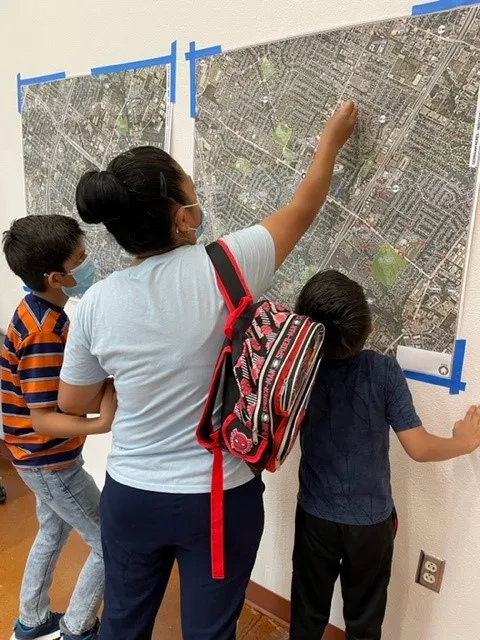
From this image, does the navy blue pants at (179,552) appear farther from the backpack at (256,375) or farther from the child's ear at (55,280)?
the child's ear at (55,280)

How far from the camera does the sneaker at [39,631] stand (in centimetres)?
156

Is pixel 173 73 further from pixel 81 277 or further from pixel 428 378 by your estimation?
pixel 428 378

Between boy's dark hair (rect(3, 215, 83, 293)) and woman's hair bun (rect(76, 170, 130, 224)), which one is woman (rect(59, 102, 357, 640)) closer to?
woman's hair bun (rect(76, 170, 130, 224))

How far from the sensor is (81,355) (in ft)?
3.28

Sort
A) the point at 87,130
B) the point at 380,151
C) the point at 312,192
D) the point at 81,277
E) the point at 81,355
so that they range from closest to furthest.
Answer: the point at 81,355 < the point at 312,192 < the point at 380,151 < the point at 81,277 < the point at 87,130

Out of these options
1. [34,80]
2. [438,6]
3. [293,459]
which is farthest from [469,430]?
[34,80]

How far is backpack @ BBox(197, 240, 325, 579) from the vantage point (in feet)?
2.95

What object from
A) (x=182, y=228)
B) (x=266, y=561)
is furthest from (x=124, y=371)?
(x=266, y=561)

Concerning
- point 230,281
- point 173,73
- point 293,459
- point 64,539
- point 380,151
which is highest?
point 173,73

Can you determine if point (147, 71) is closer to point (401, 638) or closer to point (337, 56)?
point (337, 56)

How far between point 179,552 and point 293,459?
583mm

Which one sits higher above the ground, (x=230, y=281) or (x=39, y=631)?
(x=230, y=281)

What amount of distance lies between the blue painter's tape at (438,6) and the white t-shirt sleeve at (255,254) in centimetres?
59

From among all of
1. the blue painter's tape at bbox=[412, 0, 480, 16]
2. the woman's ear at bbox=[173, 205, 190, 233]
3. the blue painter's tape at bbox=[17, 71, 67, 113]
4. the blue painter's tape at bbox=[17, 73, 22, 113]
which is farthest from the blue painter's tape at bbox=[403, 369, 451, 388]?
the blue painter's tape at bbox=[17, 73, 22, 113]
